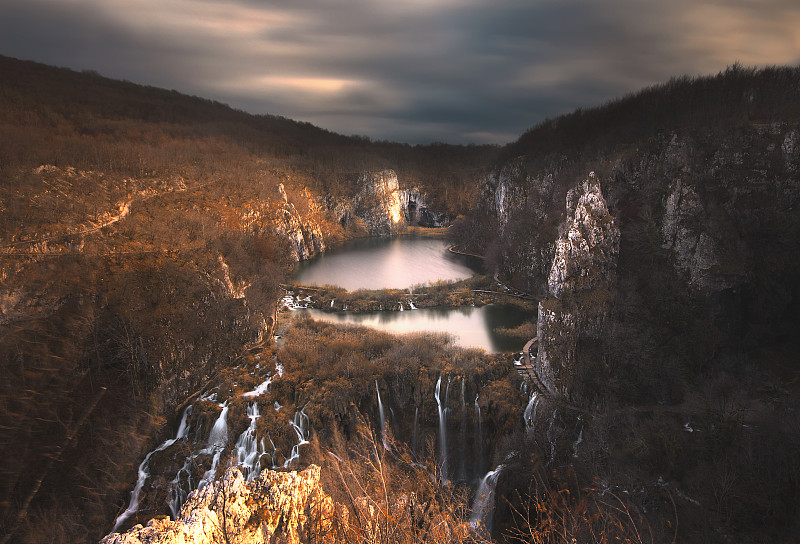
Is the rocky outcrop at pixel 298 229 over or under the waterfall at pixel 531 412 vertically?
over

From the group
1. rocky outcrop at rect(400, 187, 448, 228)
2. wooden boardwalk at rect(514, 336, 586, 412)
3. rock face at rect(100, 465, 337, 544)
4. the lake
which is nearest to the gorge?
rock face at rect(100, 465, 337, 544)

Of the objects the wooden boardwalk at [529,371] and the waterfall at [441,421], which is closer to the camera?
the waterfall at [441,421]

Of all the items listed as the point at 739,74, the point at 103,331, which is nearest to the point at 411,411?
the point at 103,331

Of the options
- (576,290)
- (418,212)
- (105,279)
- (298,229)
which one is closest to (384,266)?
(298,229)

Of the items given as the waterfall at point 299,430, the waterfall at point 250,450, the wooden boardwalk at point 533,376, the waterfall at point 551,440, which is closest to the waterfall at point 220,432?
the waterfall at point 250,450

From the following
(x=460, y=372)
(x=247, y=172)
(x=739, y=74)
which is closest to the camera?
(x=460, y=372)

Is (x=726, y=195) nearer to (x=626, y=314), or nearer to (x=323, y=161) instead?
(x=626, y=314)

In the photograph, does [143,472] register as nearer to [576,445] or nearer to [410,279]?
[576,445]

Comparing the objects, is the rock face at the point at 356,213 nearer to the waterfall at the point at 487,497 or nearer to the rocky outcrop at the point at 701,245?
the rocky outcrop at the point at 701,245
